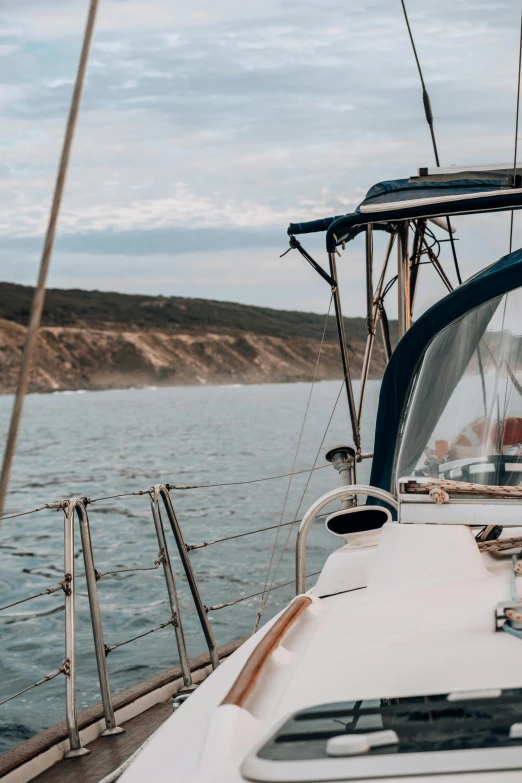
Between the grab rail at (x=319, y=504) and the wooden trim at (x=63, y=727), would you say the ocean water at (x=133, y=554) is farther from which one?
the grab rail at (x=319, y=504)

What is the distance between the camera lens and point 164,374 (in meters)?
146

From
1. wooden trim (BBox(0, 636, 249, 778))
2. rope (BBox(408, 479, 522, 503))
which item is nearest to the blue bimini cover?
rope (BBox(408, 479, 522, 503))

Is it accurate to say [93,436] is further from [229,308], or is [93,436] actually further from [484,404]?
[229,308]

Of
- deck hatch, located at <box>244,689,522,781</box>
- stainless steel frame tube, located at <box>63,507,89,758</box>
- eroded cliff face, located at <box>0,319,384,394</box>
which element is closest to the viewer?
deck hatch, located at <box>244,689,522,781</box>

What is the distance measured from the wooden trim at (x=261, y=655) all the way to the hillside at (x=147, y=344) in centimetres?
12763

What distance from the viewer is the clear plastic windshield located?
3.46 metres

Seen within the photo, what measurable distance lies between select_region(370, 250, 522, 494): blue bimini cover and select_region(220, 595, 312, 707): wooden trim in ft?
4.49

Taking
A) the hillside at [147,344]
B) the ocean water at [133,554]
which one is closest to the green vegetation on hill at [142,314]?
the hillside at [147,344]

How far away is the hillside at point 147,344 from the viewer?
13562 cm

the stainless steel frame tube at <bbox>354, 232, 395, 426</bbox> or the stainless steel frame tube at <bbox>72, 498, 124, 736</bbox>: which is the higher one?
the stainless steel frame tube at <bbox>354, 232, 395, 426</bbox>

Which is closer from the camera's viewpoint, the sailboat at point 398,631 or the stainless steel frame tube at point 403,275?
the sailboat at point 398,631

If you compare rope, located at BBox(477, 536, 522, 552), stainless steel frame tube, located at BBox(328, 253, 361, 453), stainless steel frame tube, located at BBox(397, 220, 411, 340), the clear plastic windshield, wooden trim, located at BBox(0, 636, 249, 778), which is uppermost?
stainless steel frame tube, located at BBox(397, 220, 411, 340)

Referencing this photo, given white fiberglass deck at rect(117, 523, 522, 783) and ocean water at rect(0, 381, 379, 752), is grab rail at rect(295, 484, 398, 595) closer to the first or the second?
white fiberglass deck at rect(117, 523, 522, 783)

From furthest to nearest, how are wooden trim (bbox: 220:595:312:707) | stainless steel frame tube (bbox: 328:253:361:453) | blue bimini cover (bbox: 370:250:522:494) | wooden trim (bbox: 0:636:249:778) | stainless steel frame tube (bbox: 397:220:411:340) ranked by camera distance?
stainless steel frame tube (bbox: 397:220:411:340) < stainless steel frame tube (bbox: 328:253:361:453) < wooden trim (bbox: 0:636:249:778) < blue bimini cover (bbox: 370:250:522:494) < wooden trim (bbox: 220:595:312:707)
